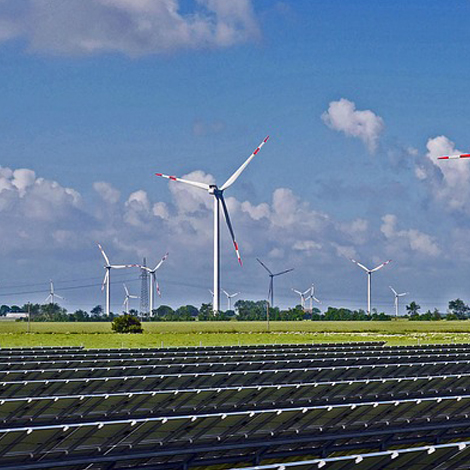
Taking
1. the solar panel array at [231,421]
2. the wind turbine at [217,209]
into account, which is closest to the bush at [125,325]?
the wind turbine at [217,209]

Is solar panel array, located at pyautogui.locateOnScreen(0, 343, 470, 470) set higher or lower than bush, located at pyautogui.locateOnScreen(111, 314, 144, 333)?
lower

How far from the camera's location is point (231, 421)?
93.3 ft

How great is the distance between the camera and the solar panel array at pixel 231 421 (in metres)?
25.4

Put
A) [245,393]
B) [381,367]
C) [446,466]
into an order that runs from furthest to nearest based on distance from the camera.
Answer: [381,367] → [245,393] → [446,466]

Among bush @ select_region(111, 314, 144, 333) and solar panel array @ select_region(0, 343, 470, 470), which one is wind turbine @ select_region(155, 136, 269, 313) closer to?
bush @ select_region(111, 314, 144, 333)

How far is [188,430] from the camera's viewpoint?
27.8 meters

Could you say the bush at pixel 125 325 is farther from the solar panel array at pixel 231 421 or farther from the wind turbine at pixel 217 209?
the solar panel array at pixel 231 421

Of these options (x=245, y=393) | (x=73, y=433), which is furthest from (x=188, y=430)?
(x=245, y=393)

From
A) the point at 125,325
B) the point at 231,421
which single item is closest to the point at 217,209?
the point at 125,325

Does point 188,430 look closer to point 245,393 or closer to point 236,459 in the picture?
point 236,459

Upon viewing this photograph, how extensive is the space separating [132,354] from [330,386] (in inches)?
1125

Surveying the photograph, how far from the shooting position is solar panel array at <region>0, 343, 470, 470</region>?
25359mm

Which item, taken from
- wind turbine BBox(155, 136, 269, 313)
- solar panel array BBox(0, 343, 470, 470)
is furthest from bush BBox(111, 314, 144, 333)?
solar panel array BBox(0, 343, 470, 470)

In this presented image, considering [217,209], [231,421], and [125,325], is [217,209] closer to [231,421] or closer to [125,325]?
[125,325]
